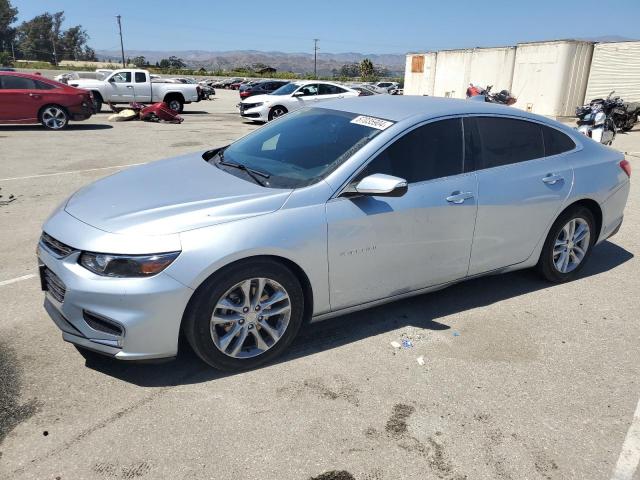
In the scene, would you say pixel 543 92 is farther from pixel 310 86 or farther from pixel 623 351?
pixel 623 351

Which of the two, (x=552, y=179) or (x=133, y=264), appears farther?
(x=552, y=179)

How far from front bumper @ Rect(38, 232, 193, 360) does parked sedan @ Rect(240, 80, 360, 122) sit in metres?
15.5

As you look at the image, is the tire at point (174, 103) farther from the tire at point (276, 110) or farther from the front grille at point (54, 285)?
the front grille at point (54, 285)

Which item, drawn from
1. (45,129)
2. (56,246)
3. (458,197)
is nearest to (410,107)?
(458,197)

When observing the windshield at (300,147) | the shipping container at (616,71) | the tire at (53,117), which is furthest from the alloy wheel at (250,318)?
the shipping container at (616,71)

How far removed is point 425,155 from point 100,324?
2.39 meters

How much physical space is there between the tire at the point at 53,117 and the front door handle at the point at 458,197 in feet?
46.4

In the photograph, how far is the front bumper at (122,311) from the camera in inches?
113

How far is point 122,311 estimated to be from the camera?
2871mm

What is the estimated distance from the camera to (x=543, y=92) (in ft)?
79.1

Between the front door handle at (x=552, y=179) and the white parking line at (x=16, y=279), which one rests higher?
the front door handle at (x=552, y=179)

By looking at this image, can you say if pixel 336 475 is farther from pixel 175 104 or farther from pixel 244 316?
pixel 175 104

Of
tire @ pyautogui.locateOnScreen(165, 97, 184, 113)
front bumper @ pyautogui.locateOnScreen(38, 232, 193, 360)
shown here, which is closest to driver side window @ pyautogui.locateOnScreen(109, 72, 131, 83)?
tire @ pyautogui.locateOnScreen(165, 97, 184, 113)

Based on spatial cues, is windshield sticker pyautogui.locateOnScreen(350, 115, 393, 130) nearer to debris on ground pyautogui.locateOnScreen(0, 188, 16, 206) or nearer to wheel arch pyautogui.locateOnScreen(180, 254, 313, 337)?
wheel arch pyautogui.locateOnScreen(180, 254, 313, 337)
